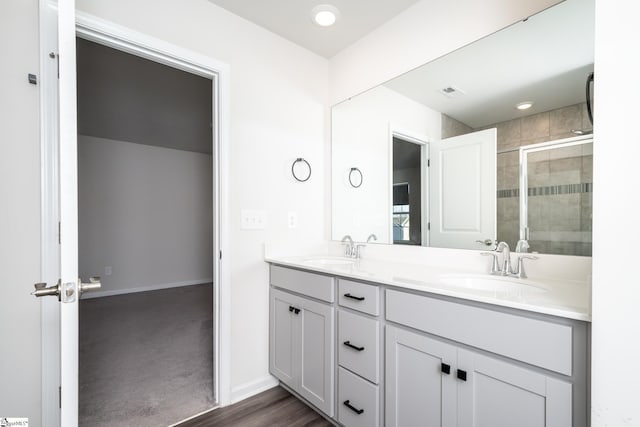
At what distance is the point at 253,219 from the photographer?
6.71 ft

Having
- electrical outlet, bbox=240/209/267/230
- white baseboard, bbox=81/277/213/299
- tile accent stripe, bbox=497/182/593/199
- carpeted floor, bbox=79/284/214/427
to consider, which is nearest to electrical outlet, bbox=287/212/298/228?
electrical outlet, bbox=240/209/267/230

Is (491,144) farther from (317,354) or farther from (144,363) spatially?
(144,363)

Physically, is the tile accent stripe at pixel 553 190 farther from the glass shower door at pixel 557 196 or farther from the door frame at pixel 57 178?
the door frame at pixel 57 178

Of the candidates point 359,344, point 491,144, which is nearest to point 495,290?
point 359,344

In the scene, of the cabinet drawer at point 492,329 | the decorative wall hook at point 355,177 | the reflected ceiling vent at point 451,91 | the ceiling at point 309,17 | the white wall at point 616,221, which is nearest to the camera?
the white wall at point 616,221

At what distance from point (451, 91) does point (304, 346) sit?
69.6 inches

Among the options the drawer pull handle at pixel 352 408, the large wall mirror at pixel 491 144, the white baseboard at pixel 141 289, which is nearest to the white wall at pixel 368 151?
the large wall mirror at pixel 491 144

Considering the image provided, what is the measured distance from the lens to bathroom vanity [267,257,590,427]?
35.0 inches

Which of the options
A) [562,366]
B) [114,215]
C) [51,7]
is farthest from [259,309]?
[114,215]

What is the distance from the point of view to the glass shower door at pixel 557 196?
126 centimetres

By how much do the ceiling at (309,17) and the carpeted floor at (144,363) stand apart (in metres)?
2.54

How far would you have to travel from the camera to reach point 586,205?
125 cm

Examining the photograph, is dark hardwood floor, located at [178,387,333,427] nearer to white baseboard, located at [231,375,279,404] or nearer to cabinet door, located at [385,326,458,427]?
white baseboard, located at [231,375,279,404]

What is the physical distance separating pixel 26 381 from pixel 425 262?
6.72ft
